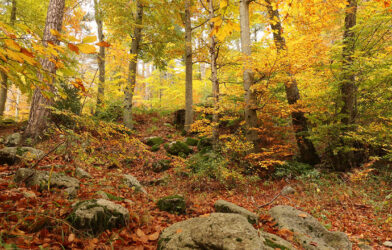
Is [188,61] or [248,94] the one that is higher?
[188,61]

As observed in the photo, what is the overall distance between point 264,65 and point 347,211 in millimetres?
4584

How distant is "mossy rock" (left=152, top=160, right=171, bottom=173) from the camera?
7.10 meters

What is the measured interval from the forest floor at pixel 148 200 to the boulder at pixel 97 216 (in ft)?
0.30

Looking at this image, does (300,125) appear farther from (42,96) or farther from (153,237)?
(42,96)

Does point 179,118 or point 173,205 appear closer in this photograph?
point 173,205

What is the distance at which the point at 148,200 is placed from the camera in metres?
4.21

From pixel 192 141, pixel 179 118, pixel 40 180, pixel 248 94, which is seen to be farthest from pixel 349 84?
pixel 40 180

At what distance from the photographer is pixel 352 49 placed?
6918 millimetres

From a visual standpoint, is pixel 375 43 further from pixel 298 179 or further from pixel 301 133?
pixel 298 179

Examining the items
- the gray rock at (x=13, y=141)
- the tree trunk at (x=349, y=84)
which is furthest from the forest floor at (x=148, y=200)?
the tree trunk at (x=349, y=84)

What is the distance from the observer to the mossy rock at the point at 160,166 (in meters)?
7.10

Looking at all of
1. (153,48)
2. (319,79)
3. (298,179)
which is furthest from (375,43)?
(153,48)

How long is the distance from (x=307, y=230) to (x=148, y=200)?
3054 millimetres

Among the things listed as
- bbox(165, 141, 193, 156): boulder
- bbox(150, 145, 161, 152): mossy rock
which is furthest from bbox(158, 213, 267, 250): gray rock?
bbox(150, 145, 161, 152): mossy rock
